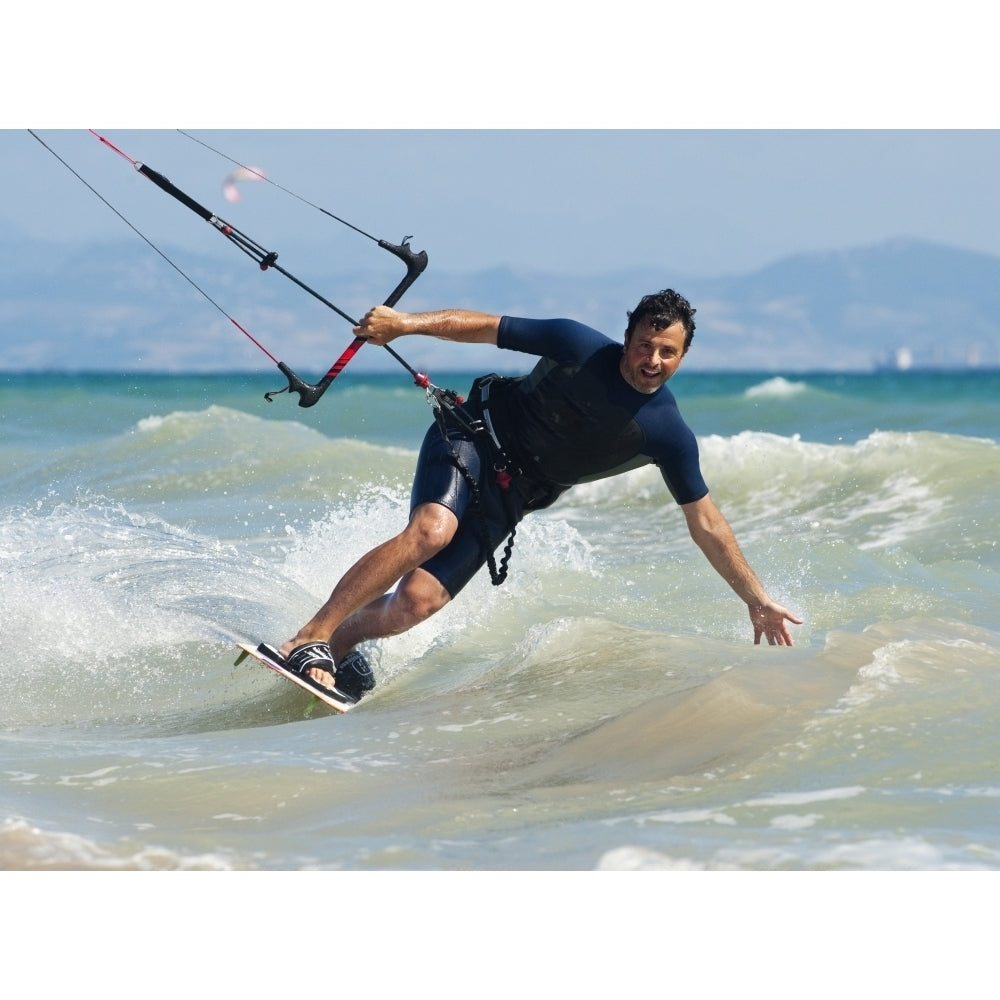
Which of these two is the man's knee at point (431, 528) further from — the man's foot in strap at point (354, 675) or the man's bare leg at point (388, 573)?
the man's foot in strap at point (354, 675)

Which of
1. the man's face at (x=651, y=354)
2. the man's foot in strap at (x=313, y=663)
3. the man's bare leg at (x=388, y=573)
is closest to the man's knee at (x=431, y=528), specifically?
the man's bare leg at (x=388, y=573)

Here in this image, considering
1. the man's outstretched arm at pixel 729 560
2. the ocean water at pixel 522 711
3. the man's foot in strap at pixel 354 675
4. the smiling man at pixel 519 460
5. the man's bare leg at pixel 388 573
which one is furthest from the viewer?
the man's foot in strap at pixel 354 675

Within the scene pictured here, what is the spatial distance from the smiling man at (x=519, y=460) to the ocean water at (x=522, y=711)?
350 mm

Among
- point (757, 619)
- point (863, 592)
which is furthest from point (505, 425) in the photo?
point (863, 592)

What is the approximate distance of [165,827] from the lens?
4.05 metres

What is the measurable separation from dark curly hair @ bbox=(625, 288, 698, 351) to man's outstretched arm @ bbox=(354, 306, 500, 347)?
1.69ft

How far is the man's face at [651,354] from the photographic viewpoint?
208 inches

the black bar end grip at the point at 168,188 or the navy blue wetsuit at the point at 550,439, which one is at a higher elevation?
the black bar end grip at the point at 168,188

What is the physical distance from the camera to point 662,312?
17.3 ft

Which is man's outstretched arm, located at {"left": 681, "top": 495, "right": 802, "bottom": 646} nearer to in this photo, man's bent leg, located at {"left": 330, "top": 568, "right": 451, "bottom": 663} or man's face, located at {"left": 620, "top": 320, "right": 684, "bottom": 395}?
man's face, located at {"left": 620, "top": 320, "right": 684, "bottom": 395}

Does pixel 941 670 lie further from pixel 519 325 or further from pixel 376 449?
pixel 376 449

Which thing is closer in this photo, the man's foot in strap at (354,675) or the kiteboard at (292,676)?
the kiteboard at (292,676)

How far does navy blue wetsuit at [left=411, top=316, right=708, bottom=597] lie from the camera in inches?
215

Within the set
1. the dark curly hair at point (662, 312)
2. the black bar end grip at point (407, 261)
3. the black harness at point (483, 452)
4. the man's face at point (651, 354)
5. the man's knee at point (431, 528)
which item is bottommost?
the man's knee at point (431, 528)
